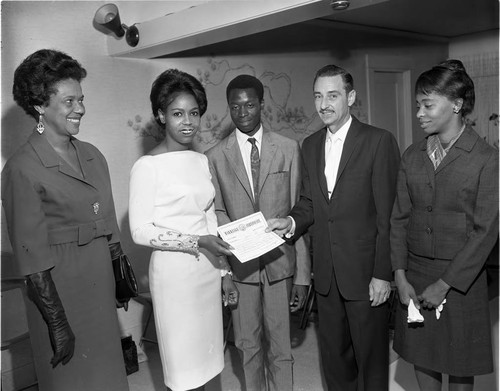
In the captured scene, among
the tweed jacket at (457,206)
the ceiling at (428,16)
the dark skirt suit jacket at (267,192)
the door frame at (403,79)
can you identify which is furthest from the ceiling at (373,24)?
the tweed jacket at (457,206)

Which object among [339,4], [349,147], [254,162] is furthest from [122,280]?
[339,4]

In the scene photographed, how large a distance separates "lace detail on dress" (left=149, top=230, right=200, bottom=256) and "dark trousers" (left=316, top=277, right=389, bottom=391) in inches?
30.4

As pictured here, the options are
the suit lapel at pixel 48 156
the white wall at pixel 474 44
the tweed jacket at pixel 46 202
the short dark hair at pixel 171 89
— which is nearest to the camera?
the tweed jacket at pixel 46 202

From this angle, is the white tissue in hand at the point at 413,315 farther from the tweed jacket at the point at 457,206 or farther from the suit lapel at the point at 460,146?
the suit lapel at the point at 460,146

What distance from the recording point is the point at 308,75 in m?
5.60

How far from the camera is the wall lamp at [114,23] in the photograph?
3.70m

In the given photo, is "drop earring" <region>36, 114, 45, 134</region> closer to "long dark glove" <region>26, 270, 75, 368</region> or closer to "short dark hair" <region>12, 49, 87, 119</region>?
"short dark hair" <region>12, 49, 87, 119</region>

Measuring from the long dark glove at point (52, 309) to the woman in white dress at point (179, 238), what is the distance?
1.48 feet

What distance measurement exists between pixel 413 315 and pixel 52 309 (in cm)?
160

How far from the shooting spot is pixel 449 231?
7.43ft

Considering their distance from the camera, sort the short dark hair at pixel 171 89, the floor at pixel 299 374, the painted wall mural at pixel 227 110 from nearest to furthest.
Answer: the short dark hair at pixel 171 89 → the floor at pixel 299 374 → the painted wall mural at pixel 227 110

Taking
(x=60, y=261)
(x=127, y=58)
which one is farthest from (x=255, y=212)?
(x=127, y=58)

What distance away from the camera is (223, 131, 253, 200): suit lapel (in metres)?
2.80

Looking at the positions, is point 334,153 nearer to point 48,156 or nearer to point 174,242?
point 174,242
